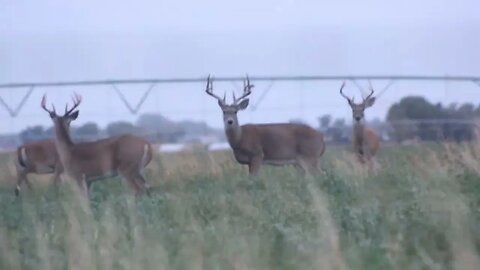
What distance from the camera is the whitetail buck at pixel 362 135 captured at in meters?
22.4

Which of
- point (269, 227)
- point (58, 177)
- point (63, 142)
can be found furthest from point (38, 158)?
point (269, 227)

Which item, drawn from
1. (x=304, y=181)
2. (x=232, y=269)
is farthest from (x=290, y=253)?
(x=304, y=181)

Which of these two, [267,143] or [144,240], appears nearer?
[144,240]

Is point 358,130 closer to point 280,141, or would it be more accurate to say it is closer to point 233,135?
point 280,141

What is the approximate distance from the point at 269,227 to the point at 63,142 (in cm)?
Answer: 990

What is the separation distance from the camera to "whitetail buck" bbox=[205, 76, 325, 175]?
21.1 meters

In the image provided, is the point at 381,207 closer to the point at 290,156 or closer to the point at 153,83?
the point at 290,156

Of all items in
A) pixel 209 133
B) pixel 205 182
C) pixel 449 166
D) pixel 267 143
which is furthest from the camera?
pixel 209 133

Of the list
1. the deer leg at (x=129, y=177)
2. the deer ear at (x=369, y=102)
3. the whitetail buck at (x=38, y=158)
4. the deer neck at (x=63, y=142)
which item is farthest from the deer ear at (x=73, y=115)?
the deer ear at (x=369, y=102)

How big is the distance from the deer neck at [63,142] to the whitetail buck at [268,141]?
2733 mm

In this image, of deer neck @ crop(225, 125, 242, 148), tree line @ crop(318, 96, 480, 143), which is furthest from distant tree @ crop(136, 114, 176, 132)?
deer neck @ crop(225, 125, 242, 148)

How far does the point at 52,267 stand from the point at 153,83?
2281 centimetres

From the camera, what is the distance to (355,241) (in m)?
9.22

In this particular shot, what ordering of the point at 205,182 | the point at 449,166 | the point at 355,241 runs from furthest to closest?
the point at 205,182 < the point at 449,166 < the point at 355,241
